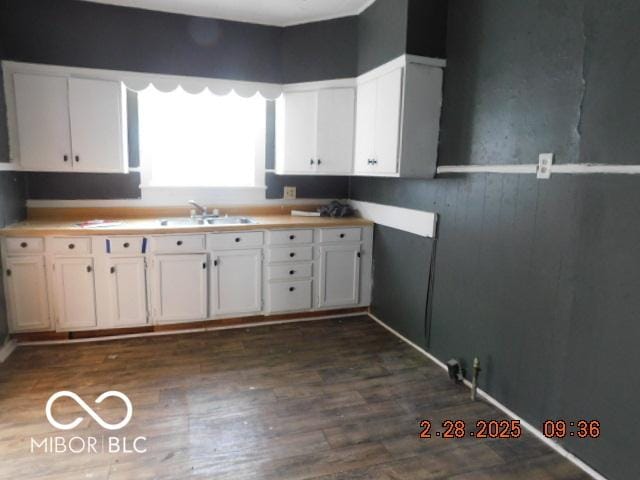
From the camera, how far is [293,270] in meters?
3.55

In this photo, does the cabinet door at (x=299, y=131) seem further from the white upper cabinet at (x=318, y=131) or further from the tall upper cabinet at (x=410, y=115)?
the tall upper cabinet at (x=410, y=115)

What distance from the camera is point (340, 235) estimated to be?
11.9 feet

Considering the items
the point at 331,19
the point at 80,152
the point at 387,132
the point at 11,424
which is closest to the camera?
the point at 11,424

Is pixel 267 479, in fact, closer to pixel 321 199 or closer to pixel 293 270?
pixel 293 270

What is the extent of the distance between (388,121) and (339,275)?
1.41 meters

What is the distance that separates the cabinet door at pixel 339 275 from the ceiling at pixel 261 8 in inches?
77.0

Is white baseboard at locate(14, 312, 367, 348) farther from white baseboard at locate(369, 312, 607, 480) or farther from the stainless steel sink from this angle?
white baseboard at locate(369, 312, 607, 480)

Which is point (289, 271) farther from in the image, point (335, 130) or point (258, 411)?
point (258, 411)

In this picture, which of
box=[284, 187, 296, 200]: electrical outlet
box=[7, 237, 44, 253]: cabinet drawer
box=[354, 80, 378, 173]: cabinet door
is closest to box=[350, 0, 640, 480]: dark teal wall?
box=[354, 80, 378, 173]: cabinet door

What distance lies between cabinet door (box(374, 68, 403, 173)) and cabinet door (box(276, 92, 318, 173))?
0.69 m

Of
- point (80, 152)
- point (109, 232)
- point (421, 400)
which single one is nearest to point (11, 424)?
point (109, 232)

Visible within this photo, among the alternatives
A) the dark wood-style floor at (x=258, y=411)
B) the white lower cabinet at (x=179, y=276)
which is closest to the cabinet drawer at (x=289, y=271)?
the white lower cabinet at (x=179, y=276)

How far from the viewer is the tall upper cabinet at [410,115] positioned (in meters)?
2.75

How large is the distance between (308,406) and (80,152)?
2560 millimetres
